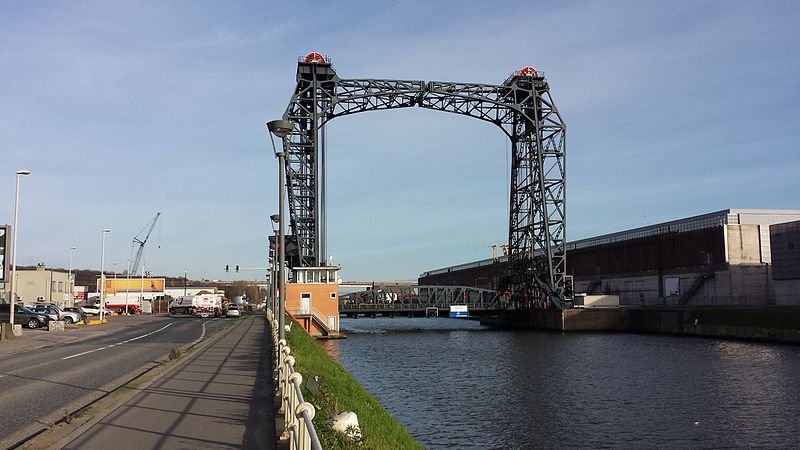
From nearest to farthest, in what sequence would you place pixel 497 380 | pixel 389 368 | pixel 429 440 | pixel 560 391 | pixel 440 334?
1. pixel 429 440
2. pixel 560 391
3. pixel 497 380
4. pixel 389 368
5. pixel 440 334

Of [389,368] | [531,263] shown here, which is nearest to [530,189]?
[531,263]

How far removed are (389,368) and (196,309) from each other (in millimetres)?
60637

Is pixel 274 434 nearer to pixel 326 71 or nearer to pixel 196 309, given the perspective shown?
pixel 326 71

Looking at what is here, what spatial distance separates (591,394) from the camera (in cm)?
3259

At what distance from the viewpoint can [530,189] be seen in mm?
87500

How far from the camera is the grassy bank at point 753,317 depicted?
193 feet

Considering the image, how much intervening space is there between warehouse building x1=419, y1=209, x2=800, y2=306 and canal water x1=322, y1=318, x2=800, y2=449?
27494 millimetres

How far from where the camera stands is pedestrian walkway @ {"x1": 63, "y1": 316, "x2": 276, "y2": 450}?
11.8 metres

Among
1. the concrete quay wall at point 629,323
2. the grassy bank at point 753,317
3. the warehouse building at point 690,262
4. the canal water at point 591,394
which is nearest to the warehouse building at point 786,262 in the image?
the warehouse building at point 690,262

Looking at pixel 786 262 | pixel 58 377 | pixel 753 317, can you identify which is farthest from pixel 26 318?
pixel 786 262

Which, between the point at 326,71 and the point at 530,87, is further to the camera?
the point at 530,87

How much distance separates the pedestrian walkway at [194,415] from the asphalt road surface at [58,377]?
1.36 m

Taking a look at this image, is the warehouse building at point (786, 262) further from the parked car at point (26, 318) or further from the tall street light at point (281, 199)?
the parked car at point (26, 318)

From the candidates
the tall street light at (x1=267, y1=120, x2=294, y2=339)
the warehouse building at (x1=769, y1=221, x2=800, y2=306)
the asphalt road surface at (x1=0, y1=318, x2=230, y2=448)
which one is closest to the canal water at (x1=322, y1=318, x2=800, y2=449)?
the tall street light at (x1=267, y1=120, x2=294, y2=339)
